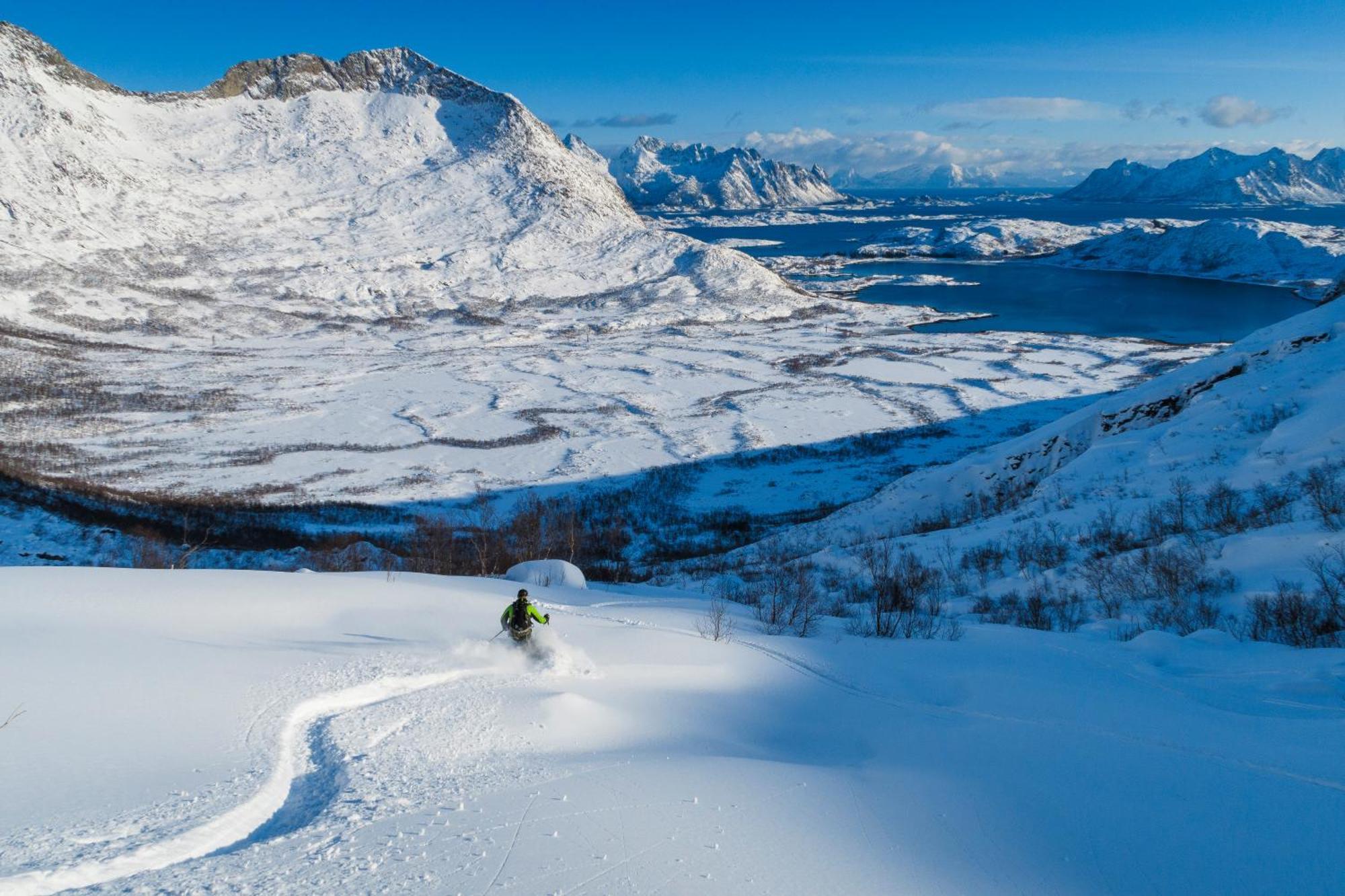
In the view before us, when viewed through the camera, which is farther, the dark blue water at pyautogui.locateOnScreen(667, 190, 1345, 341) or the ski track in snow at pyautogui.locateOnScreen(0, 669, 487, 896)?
the dark blue water at pyautogui.locateOnScreen(667, 190, 1345, 341)

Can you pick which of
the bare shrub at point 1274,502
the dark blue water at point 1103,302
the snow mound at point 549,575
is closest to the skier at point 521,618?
the snow mound at point 549,575

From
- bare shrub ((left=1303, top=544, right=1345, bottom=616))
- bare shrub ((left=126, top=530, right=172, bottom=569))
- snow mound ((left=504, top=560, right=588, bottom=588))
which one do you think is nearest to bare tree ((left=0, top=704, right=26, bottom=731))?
snow mound ((left=504, top=560, right=588, bottom=588))

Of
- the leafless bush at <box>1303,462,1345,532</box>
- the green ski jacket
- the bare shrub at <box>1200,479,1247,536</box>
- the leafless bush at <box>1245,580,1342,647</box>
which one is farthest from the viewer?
the bare shrub at <box>1200,479,1247,536</box>

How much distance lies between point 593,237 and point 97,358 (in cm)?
6157

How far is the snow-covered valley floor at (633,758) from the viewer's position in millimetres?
5039

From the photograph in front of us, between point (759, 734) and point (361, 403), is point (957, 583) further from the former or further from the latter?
point (361, 403)

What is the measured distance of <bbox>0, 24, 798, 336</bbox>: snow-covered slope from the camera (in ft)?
254

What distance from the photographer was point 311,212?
102 m

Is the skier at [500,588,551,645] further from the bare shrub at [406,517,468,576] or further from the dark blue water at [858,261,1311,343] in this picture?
the dark blue water at [858,261,1311,343]

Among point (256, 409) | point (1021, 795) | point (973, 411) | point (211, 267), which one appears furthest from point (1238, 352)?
point (211, 267)

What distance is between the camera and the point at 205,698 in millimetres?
7410

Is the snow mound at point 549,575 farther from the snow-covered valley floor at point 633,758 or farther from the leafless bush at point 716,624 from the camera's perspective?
the snow-covered valley floor at point 633,758

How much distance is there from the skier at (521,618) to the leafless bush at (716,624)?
239 centimetres

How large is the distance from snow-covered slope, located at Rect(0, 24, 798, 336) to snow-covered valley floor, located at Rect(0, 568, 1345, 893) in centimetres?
7400
